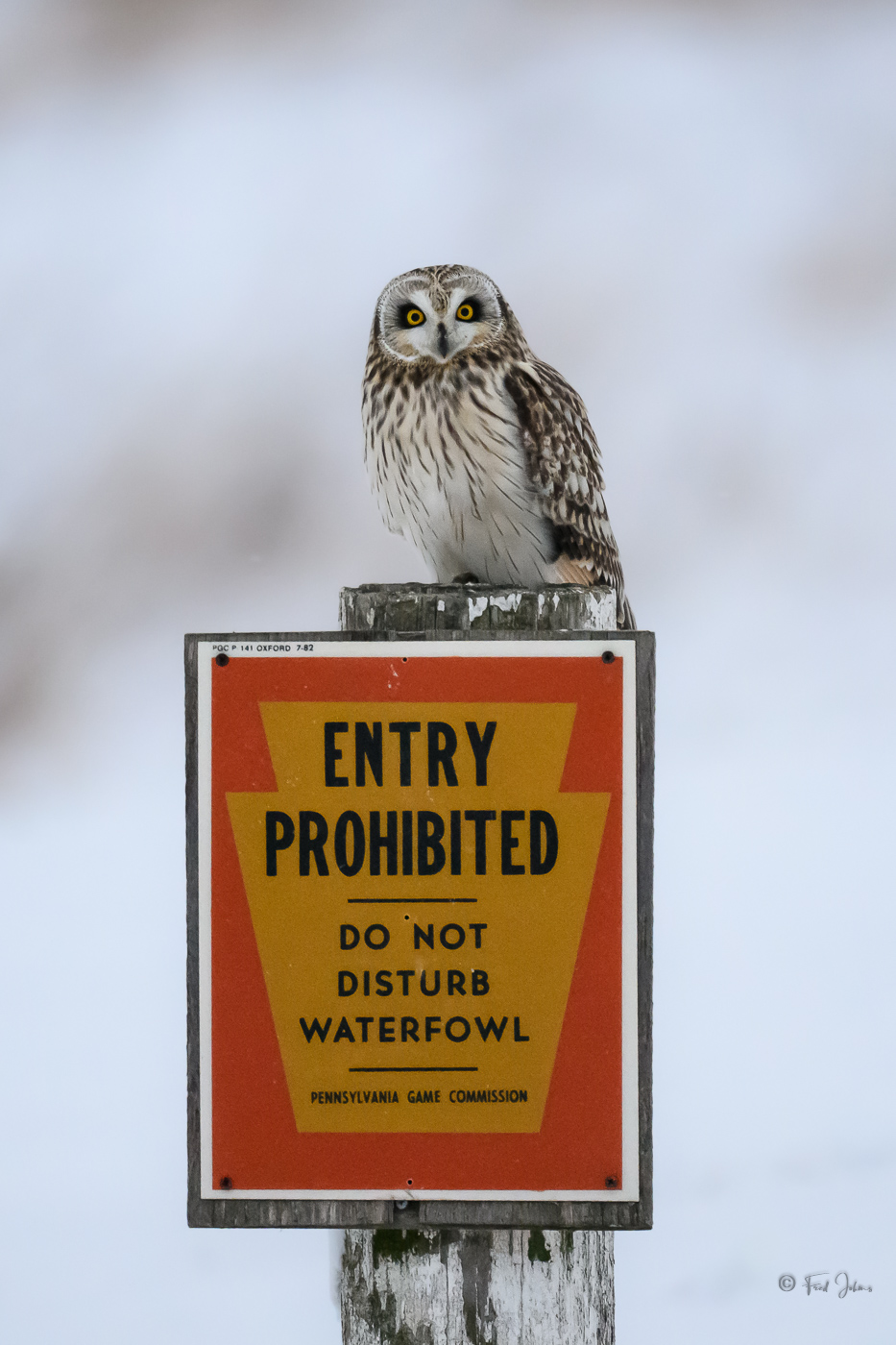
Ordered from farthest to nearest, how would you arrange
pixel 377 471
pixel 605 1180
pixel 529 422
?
pixel 377 471, pixel 529 422, pixel 605 1180

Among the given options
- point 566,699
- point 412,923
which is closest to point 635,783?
point 566,699

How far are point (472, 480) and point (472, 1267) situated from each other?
35.8 inches

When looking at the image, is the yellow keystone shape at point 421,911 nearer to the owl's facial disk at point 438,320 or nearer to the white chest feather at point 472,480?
the white chest feather at point 472,480

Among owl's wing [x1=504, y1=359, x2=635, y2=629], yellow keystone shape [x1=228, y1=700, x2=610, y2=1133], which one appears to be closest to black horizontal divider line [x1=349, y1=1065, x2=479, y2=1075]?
yellow keystone shape [x1=228, y1=700, x2=610, y2=1133]

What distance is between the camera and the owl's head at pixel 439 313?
1453 millimetres

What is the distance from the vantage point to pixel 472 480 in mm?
1475

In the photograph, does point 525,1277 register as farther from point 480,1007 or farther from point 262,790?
point 262,790

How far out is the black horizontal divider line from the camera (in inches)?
37.0

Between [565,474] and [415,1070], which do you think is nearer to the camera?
[415,1070]

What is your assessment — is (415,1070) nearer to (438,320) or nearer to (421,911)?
(421,911)

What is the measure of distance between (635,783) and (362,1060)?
322mm

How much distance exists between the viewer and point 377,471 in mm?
1591

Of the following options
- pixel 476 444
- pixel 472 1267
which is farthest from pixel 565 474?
pixel 472 1267

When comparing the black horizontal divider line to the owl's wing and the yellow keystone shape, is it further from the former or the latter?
the owl's wing
